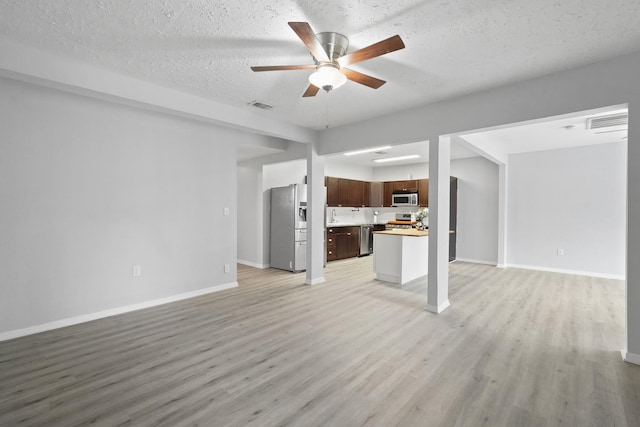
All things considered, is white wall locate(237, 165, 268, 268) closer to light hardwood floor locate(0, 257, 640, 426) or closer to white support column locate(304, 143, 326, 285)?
white support column locate(304, 143, 326, 285)

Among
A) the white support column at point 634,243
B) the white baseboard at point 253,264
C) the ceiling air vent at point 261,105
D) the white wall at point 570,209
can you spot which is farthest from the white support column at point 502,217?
the ceiling air vent at point 261,105

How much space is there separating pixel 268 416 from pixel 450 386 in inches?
53.0

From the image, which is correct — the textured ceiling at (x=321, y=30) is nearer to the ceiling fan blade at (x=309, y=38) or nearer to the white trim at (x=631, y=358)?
the ceiling fan blade at (x=309, y=38)

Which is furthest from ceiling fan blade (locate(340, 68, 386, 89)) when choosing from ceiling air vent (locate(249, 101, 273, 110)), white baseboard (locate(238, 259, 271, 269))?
white baseboard (locate(238, 259, 271, 269))

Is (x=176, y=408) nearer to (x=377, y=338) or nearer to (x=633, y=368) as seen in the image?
(x=377, y=338)

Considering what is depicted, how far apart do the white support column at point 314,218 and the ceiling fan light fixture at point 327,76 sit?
2.89 m

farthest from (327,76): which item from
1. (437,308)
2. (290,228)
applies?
(290,228)

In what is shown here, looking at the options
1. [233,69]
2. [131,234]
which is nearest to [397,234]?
[233,69]

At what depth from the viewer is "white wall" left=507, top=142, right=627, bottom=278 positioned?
5.71m

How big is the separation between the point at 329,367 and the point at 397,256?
3170mm

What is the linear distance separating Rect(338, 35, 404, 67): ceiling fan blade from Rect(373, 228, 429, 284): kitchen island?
3.64 metres

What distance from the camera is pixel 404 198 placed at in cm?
834

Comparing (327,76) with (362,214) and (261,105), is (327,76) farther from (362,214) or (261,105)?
(362,214)

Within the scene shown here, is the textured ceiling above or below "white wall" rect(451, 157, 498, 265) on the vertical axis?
above
